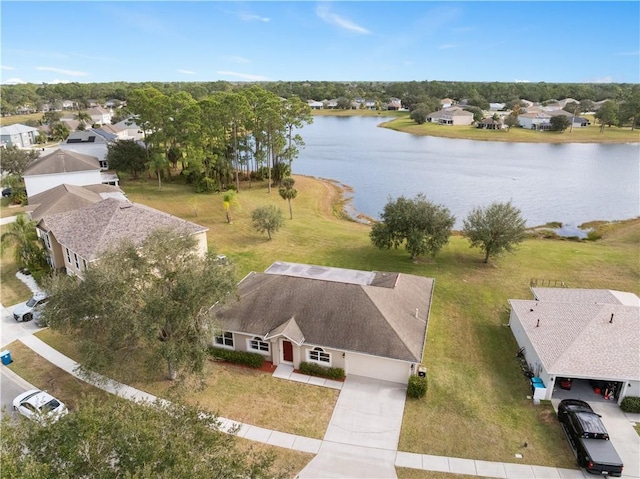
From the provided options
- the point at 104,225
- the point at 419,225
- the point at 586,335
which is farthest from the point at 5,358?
the point at 586,335

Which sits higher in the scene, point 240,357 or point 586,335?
point 586,335

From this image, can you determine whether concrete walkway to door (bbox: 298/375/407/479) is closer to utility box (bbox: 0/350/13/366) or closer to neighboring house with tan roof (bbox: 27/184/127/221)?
utility box (bbox: 0/350/13/366)

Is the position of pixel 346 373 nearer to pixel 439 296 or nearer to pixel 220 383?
pixel 220 383

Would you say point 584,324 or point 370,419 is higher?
point 584,324

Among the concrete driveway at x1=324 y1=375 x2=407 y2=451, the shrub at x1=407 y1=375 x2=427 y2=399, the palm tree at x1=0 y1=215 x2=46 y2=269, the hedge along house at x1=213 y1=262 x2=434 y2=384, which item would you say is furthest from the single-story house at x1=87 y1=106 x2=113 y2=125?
the shrub at x1=407 y1=375 x2=427 y2=399

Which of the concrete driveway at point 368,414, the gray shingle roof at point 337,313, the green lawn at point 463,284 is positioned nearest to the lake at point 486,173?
the green lawn at point 463,284

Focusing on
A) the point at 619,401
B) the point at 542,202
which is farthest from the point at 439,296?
the point at 542,202

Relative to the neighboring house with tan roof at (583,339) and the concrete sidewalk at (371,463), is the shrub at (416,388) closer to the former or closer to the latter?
the concrete sidewalk at (371,463)

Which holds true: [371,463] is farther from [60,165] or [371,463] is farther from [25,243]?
[60,165]
